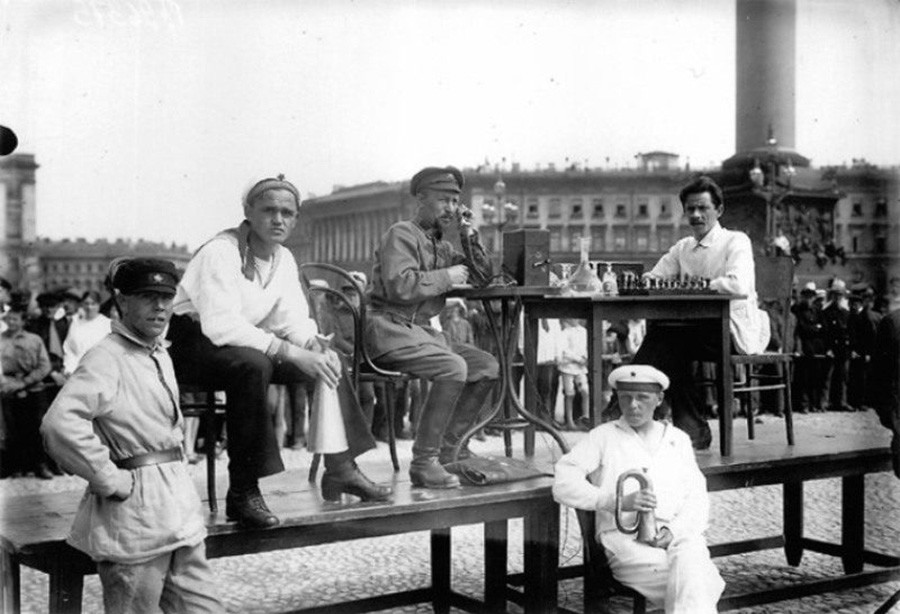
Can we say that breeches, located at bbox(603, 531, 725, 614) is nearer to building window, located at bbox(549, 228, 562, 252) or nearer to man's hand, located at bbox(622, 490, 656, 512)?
man's hand, located at bbox(622, 490, 656, 512)

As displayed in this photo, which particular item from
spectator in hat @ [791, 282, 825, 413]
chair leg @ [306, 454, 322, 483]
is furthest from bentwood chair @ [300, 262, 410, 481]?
spectator in hat @ [791, 282, 825, 413]

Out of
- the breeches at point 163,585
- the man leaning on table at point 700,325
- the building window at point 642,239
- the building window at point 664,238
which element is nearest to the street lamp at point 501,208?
the building window at point 642,239

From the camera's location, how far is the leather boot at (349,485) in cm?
409

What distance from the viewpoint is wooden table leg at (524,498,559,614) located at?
460 cm

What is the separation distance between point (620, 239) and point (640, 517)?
9.58 ft

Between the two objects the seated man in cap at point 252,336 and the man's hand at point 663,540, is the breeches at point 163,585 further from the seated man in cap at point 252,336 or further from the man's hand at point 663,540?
the man's hand at point 663,540

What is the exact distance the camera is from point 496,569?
516 cm

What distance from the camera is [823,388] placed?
12.2 meters

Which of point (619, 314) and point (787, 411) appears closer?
point (619, 314)

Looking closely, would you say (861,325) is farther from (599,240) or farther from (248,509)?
(248,509)

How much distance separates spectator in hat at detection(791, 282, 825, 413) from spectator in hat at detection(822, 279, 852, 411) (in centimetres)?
12

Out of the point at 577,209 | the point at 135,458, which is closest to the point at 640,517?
the point at 135,458

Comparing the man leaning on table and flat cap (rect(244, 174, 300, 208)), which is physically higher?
flat cap (rect(244, 174, 300, 208))

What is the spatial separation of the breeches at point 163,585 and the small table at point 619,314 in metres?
1.97
